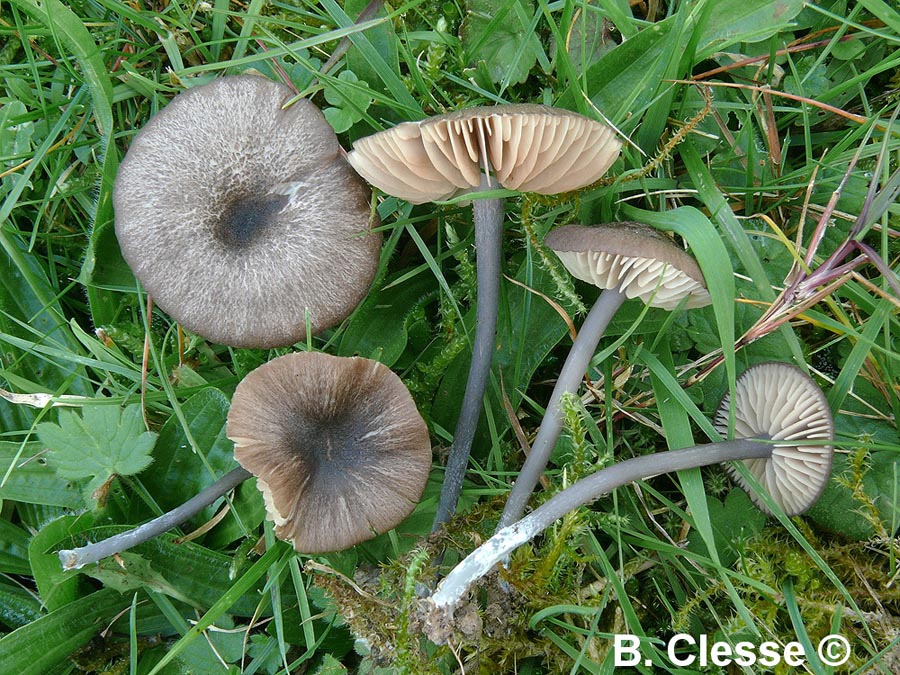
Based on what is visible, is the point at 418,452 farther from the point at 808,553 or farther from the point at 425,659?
the point at 808,553

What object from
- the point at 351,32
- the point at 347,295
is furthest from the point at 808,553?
the point at 351,32

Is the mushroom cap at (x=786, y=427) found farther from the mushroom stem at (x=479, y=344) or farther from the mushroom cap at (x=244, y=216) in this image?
the mushroom cap at (x=244, y=216)

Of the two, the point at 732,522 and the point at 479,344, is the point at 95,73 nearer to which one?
the point at 479,344

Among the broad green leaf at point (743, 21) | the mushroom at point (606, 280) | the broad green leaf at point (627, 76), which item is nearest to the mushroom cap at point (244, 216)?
the mushroom at point (606, 280)

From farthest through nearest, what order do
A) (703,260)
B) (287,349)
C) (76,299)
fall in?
(76,299) → (287,349) → (703,260)

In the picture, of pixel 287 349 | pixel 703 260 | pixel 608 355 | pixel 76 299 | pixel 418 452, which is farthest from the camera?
pixel 76 299

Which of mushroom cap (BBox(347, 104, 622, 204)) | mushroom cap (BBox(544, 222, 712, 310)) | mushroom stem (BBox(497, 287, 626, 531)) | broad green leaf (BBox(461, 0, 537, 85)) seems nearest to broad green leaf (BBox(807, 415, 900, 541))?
mushroom cap (BBox(544, 222, 712, 310))

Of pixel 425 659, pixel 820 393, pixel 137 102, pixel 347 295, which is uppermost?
pixel 137 102

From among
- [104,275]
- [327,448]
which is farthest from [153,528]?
[104,275]
